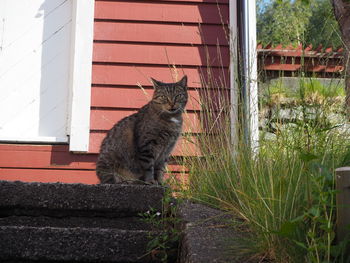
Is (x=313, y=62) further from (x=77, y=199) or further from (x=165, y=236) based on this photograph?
(x=77, y=199)

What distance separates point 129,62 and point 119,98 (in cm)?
34

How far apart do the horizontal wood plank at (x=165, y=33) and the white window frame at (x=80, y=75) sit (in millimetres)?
199

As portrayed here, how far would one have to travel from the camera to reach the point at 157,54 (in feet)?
13.8

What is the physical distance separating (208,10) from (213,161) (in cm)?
203

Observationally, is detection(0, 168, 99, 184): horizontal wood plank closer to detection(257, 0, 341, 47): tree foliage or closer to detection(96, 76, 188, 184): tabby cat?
detection(96, 76, 188, 184): tabby cat

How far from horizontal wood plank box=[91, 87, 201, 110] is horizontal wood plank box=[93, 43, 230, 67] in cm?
26

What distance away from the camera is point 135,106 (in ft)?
13.7

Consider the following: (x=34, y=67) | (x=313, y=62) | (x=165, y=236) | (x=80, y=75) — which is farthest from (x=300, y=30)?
(x=34, y=67)

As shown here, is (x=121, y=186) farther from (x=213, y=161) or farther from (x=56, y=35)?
(x=56, y=35)

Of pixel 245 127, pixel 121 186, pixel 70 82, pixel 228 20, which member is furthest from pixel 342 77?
pixel 70 82

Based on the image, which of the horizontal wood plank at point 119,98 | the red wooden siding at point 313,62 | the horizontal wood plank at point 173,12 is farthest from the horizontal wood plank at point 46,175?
the red wooden siding at point 313,62

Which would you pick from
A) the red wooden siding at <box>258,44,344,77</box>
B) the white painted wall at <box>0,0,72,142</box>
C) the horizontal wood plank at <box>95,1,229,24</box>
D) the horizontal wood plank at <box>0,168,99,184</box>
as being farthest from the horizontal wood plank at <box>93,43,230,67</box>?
the horizontal wood plank at <box>0,168,99,184</box>

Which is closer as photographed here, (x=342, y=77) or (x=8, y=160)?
(x=342, y=77)

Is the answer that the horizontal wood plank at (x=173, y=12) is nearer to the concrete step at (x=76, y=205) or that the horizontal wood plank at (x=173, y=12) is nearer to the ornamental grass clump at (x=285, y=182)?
the ornamental grass clump at (x=285, y=182)
